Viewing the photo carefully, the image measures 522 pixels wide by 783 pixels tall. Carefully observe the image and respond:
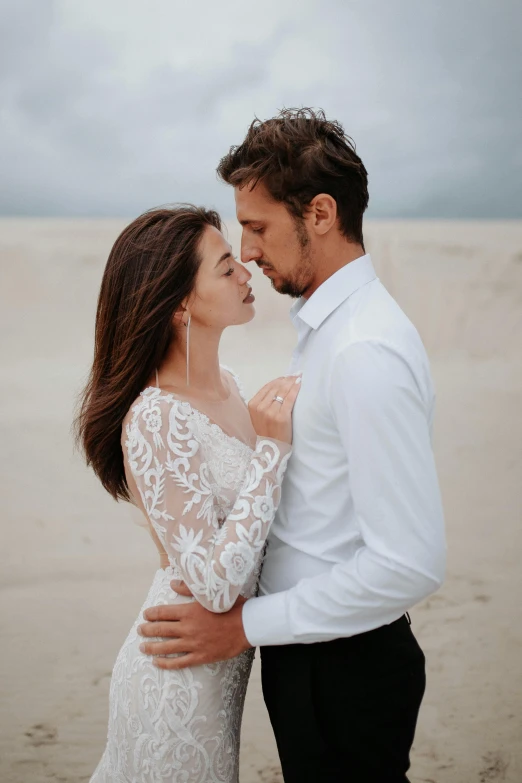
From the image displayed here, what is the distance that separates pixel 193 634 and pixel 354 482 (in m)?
0.66

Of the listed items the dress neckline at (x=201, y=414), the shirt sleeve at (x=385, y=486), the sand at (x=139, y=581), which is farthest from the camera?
the sand at (x=139, y=581)

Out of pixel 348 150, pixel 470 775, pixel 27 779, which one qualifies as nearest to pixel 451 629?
pixel 470 775

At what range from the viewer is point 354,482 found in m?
1.65

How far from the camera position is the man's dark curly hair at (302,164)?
196 cm

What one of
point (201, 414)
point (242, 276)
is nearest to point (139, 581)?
point (201, 414)

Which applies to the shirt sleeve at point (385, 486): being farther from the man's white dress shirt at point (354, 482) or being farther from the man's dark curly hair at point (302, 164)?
the man's dark curly hair at point (302, 164)

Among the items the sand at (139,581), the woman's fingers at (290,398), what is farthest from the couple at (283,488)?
the sand at (139,581)

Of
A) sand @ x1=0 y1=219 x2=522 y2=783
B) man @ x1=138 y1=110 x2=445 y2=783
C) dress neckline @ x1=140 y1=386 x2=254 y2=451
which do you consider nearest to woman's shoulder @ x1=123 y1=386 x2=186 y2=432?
dress neckline @ x1=140 y1=386 x2=254 y2=451

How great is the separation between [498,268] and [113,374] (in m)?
19.5

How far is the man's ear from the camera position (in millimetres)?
1964

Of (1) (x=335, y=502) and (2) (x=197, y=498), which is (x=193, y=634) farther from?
(1) (x=335, y=502)

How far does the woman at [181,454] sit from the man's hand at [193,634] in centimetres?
6

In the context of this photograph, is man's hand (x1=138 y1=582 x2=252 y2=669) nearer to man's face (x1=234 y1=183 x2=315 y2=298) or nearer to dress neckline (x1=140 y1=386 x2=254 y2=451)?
dress neckline (x1=140 y1=386 x2=254 y2=451)

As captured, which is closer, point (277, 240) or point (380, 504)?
point (380, 504)
